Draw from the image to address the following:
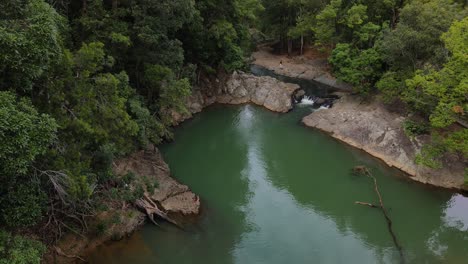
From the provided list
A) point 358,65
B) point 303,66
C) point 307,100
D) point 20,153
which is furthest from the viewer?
point 303,66

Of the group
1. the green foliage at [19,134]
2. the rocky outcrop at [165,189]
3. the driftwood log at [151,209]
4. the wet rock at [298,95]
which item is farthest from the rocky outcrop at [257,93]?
the green foliage at [19,134]

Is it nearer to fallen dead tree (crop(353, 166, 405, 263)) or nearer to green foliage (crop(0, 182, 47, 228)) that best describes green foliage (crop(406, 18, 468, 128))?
fallen dead tree (crop(353, 166, 405, 263))

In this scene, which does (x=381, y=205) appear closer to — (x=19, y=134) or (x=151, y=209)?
(x=151, y=209)

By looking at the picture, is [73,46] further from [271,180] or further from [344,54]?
[344,54]

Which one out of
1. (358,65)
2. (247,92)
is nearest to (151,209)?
(247,92)

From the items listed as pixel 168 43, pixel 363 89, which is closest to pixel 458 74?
pixel 363 89

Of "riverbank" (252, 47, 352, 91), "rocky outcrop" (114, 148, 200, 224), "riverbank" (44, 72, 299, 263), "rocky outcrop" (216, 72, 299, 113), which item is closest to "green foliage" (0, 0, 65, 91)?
"riverbank" (44, 72, 299, 263)
